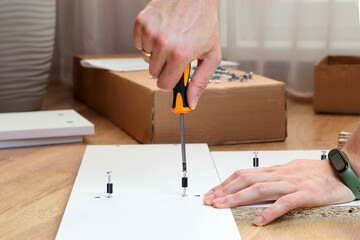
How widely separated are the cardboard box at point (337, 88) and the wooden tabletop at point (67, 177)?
0.09 feet

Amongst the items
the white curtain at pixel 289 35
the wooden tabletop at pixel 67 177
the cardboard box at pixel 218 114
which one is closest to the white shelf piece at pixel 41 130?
the wooden tabletop at pixel 67 177

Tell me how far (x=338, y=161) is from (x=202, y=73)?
24 centimetres

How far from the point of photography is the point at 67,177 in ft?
3.24

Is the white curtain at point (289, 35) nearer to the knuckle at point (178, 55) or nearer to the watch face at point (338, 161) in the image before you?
the watch face at point (338, 161)

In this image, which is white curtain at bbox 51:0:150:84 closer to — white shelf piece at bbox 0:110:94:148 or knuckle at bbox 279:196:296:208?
white shelf piece at bbox 0:110:94:148

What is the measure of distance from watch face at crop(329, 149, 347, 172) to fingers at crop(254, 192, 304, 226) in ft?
0.31

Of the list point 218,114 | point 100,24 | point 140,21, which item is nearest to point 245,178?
point 140,21

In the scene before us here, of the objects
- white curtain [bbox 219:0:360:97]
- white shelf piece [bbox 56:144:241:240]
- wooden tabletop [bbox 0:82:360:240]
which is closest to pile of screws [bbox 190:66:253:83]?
wooden tabletop [bbox 0:82:360:240]

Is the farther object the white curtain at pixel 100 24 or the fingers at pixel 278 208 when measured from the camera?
the white curtain at pixel 100 24

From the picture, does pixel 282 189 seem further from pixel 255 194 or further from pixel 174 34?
pixel 174 34

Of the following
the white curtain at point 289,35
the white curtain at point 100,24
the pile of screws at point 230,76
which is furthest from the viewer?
the white curtain at point 100,24

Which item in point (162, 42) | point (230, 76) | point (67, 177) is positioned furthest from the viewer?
point (230, 76)

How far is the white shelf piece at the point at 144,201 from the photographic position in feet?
2.28

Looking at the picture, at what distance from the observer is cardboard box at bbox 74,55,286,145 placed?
1.16 meters
